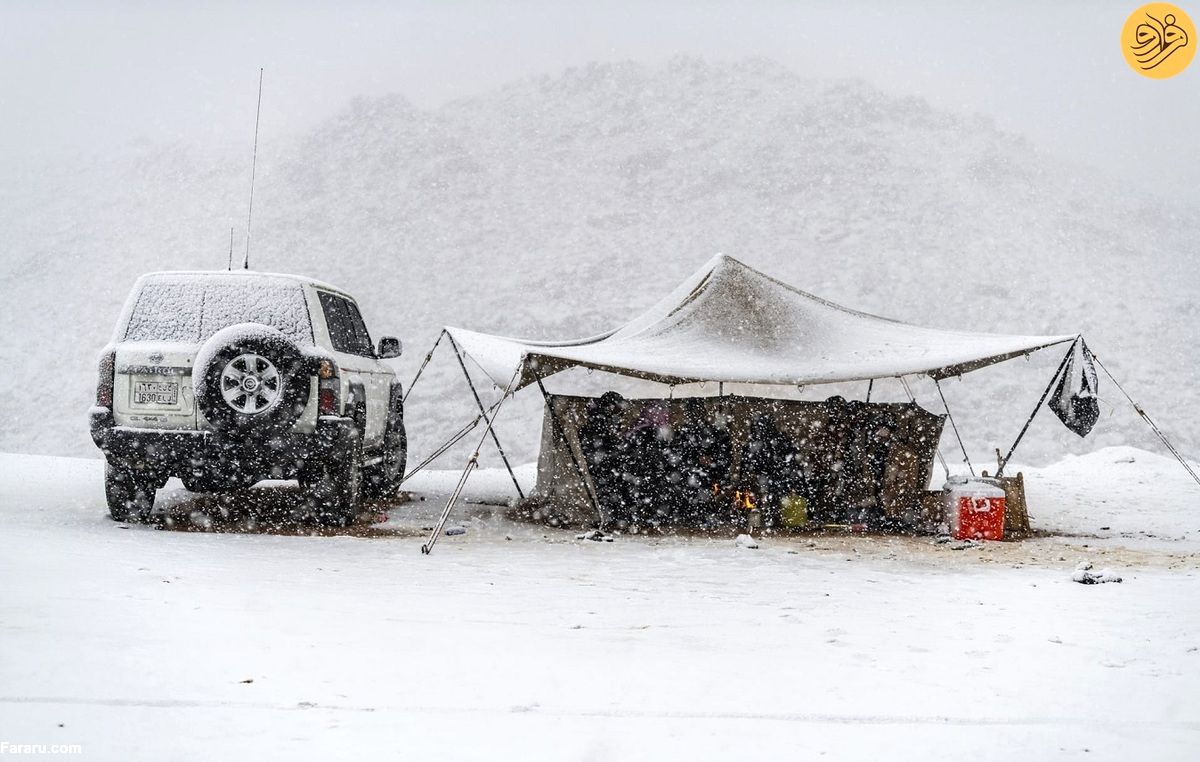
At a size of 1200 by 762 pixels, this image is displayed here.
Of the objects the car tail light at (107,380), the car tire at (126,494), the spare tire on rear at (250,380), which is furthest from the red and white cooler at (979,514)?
the car tail light at (107,380)

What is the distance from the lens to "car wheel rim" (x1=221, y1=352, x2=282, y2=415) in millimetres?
7664

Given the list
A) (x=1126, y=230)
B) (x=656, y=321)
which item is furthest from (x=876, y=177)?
(x=656, y=321)

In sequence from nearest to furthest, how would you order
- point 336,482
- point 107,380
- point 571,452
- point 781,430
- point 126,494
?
point 107,380 < point 336,482 < point 126,494 < point 571,452 < point 781,430

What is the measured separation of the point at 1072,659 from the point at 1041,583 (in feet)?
8.07

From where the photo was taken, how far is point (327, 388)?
8.02 meters

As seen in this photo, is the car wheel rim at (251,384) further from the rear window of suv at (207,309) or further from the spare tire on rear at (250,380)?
the rear window of suv at (207,309)

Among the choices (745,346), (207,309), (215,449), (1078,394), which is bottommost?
(215,449)

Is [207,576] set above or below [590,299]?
below

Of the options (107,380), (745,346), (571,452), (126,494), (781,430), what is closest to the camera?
(107,380)

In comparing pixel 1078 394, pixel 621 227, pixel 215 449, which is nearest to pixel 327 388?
pixel 215 449

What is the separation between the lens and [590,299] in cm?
4247

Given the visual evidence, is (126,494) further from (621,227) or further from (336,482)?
(621,227)

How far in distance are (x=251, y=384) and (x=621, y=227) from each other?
150 ft

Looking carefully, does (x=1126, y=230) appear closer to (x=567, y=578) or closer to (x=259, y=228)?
(x=259, y=228)
